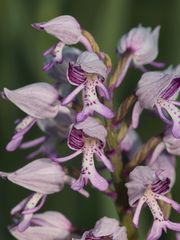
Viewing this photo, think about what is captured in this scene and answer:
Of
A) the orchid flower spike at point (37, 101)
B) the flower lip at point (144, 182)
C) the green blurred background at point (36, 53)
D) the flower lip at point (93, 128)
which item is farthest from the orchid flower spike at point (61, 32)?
the green blurred background at point (36, 53)

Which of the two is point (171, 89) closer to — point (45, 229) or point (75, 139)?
point (75, 139)

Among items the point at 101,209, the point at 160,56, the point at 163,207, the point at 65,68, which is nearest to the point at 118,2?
the point at 160,56

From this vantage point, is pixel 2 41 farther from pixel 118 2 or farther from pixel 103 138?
pixel 103 138

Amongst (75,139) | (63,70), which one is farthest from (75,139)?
(63,70)

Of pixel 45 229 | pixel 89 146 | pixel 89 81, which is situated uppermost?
pixel 89 81

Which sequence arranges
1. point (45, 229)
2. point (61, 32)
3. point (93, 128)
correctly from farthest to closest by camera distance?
1. point (45, 229)
2. point (61, 32)
3. point (93, 128)

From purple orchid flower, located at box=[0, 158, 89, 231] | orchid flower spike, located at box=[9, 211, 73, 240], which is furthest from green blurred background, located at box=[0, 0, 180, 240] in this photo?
purple orchid flower, located at box=[0, 158, 89, 231]

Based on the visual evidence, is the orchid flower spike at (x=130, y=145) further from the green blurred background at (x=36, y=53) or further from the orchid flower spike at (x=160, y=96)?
the green blurred background at (x=36, y=53)
